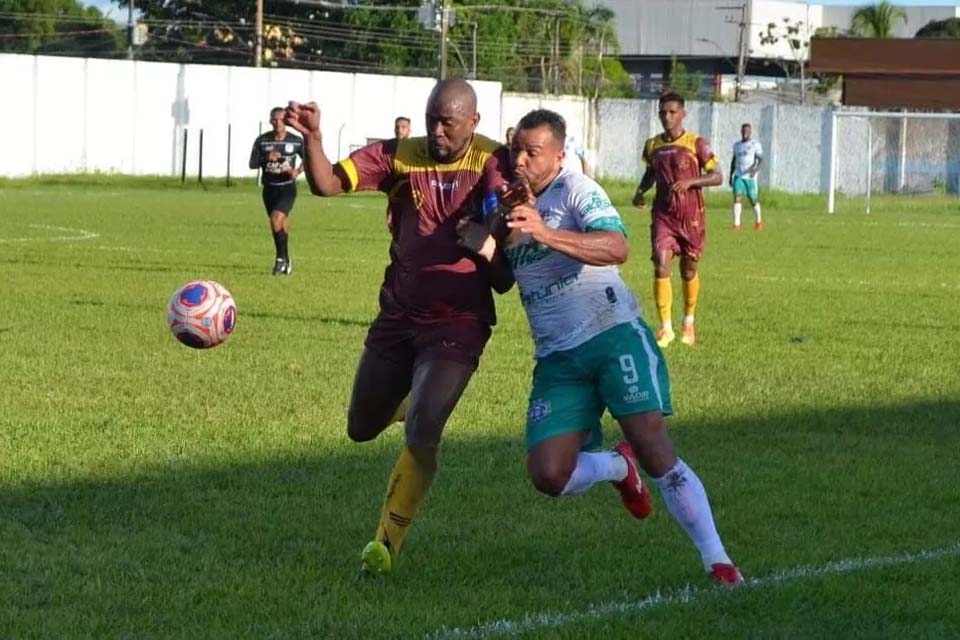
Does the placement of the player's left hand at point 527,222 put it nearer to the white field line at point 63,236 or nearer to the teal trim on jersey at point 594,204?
the teal trim on jersey at point 594,204

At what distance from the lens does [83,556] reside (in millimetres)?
7043

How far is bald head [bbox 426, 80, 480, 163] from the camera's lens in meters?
6.96

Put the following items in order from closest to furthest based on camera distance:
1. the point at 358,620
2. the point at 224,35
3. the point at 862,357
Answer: the point at 358,620
the point at 862,357
the point at 224,35

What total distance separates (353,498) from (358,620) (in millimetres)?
2258

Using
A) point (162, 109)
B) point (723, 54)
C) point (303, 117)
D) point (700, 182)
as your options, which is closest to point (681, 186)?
point (700, 182)

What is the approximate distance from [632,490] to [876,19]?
79586 millimetres

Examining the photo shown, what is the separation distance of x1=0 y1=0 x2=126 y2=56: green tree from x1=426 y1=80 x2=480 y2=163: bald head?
76779 mm

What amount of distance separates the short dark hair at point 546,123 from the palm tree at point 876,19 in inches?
3070

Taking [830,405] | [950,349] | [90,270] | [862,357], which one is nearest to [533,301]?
[830,405]

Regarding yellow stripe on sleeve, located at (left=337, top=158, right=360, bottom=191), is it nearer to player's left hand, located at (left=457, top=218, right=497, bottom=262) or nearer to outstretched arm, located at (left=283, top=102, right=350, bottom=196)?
outstretched arm, located at (left=283, top=102, right=350, bottom=196)

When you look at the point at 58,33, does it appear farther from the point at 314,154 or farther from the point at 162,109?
the point at 314,154

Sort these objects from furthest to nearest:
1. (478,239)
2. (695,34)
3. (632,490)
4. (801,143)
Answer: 1. (695,34)
2. (801,143)
3. (632,490)
4. (478,239)

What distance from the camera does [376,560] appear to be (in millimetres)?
6785

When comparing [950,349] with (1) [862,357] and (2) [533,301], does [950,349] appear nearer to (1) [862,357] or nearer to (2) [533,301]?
(1) [862,357]
